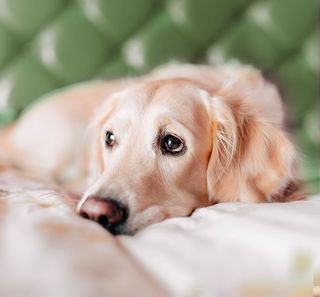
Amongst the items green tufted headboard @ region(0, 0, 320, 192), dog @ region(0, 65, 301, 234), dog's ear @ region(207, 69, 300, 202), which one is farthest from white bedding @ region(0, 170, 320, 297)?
green tufted headboard @ region(0, 0, 320, 192)

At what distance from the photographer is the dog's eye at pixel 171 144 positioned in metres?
1.18

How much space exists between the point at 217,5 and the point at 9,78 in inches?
37.8

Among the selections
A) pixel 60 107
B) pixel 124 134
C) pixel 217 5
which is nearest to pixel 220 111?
pixel 124 134

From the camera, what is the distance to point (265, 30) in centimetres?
219

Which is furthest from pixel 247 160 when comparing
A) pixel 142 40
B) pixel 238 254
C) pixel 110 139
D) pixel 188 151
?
pixel 142 40

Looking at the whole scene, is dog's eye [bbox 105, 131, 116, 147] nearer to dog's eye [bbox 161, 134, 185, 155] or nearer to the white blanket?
dog's eye [bbox 161, 134, 185, 155]

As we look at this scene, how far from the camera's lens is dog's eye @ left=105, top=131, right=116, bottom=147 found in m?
1.27

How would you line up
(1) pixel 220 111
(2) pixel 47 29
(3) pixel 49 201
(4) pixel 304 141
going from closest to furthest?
(3) pixel 49 201 → (1) pixel 220 111 → (2) pixel 47 29 → (4) pixel 304 141

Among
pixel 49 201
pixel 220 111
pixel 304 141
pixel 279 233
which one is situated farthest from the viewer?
pixel 304 141

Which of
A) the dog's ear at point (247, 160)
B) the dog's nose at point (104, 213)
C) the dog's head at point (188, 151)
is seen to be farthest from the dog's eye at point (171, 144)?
the dog's nose at point (104, 213)

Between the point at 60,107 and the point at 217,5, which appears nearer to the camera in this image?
the point at 60,107

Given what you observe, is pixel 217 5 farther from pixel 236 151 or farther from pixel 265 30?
pixel 236 151

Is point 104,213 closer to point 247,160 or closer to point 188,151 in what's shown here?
point 188,151

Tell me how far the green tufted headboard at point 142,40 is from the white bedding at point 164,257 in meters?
1.28
